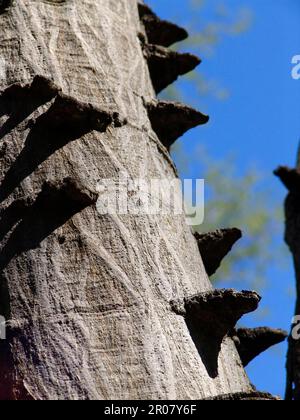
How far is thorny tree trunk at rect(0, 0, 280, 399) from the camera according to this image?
290cm

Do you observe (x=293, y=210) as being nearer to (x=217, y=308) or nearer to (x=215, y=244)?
(x=215, y=244)

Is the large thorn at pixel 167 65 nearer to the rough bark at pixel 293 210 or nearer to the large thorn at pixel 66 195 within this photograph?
the rough bark at pixel 293 210

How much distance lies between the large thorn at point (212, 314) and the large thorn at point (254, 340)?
48 centimetres

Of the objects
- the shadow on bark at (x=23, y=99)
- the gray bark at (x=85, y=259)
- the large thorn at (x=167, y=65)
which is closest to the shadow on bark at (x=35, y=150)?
the gray bark at (x=85, y=259)

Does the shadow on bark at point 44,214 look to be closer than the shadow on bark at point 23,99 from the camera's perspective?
Yes

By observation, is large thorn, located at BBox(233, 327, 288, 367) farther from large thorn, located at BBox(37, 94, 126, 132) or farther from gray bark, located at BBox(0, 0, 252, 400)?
large thorn, located at BBox(37, 94, 126, 132)

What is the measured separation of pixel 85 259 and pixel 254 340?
821mm

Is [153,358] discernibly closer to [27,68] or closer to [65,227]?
[65,227]

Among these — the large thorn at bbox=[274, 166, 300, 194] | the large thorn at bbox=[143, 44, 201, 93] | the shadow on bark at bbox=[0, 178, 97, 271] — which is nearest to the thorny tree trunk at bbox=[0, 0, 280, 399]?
the shadow on bark at bbox=[0, 178, 97, 271]

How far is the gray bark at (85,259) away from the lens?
2900 mm

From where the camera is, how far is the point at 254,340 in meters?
3.66

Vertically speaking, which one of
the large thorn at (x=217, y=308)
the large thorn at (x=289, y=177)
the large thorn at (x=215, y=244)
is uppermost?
the large thorn at (x=289, y=177)

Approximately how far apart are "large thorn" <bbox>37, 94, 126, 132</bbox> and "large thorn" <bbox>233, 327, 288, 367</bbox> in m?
0.86
